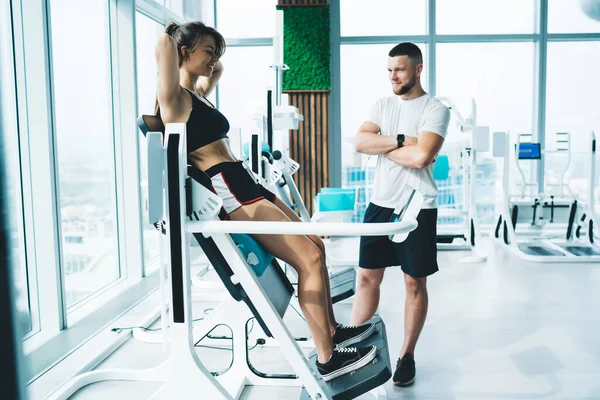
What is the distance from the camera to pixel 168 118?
76.4 inches

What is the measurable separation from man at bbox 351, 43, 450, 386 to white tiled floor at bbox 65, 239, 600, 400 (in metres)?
0.34

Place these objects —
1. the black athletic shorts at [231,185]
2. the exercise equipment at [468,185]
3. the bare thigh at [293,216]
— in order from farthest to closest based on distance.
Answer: the exercise equipment at [468,185]
the bare thigh at [293,216]
the black athletic shorts at [231,185]

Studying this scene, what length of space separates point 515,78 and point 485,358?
505 centimetres

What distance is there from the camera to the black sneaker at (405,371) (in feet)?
8.30

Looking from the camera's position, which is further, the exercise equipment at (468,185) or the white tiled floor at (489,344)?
the exercise equipment at (468,185)

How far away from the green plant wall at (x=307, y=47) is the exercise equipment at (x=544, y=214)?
234 centimetres

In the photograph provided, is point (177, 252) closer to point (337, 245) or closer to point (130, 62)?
point (130, 62)

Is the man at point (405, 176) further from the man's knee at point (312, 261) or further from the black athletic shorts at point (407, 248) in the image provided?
the man's knee at point (312, 261)

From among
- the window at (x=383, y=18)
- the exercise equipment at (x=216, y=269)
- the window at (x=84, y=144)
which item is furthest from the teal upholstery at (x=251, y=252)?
the window at (x=383, y=18)

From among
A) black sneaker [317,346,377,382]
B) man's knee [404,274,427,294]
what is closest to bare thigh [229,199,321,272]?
black sneaker [317,346,377,382]

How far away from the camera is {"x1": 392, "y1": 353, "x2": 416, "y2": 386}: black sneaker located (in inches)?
99.6

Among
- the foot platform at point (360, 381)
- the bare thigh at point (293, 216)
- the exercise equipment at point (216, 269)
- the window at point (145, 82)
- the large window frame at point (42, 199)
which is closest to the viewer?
the exercise equipment at point (216, 269)

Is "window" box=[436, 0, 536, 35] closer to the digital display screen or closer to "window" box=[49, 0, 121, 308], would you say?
the digital display screen

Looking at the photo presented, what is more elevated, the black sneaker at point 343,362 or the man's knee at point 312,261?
the man's knee at point 312,261
